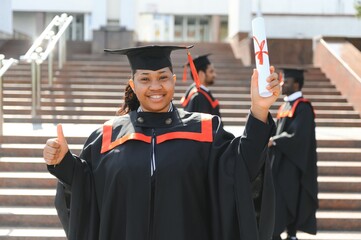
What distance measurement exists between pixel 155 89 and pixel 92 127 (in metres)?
6.26

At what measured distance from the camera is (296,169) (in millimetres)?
6281

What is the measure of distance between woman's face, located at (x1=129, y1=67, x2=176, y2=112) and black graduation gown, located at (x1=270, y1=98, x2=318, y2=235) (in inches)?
130

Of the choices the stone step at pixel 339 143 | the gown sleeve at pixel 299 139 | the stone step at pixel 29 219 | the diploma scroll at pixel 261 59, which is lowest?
the stone step at pixel 29 219

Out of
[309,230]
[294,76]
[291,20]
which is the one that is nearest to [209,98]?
[294,76]

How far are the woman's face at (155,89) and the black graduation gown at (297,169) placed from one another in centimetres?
331

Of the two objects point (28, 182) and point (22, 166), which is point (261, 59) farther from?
point (22, 166)

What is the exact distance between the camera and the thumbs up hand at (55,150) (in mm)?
2996

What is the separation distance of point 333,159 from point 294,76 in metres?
2.09

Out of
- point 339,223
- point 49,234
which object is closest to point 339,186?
point 339,223

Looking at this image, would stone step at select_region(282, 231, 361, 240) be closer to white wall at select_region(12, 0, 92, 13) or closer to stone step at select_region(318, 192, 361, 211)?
stone step at select_region(318, 192, 361, 211)

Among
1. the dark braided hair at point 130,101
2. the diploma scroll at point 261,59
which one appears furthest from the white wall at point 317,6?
the diploma scroll at point 261,59

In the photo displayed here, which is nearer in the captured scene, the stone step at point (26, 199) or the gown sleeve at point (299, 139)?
the gown sleeve at point (299, 139)

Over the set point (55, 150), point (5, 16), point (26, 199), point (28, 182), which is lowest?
point (26, 199)

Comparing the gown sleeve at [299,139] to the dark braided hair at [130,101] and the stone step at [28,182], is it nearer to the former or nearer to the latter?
the stone step at [28,182]
